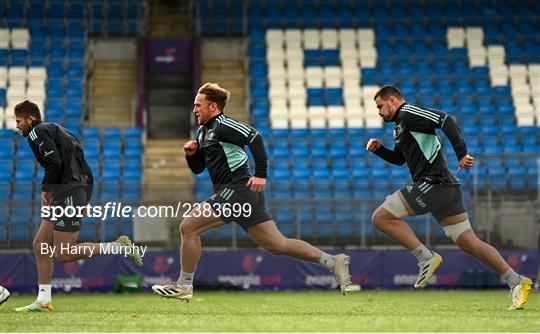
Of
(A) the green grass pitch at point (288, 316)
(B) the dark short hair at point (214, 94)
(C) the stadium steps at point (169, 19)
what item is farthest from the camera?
(C) the stadium steps at point (169, 19)

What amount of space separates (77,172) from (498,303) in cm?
550

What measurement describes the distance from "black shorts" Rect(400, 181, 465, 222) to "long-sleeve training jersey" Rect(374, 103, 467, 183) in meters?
0.07

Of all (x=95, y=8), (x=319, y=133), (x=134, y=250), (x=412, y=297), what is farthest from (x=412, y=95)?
(x=134, y=250)

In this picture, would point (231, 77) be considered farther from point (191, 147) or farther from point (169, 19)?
point (191, 147)

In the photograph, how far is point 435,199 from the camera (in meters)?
10.7

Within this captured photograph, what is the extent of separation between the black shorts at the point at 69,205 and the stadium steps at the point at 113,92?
14.2 m

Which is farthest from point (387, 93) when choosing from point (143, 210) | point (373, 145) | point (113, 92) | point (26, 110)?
point (113, 92)

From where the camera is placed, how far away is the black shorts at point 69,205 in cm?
1098

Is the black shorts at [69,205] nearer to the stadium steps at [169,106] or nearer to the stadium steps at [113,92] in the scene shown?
the stadium steps at [169,106]

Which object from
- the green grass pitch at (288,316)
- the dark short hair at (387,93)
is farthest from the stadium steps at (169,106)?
the dark short hair at (387,93)

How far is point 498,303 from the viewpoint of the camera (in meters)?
12.9

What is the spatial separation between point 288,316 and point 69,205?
2828 millimetres

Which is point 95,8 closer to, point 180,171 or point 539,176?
point 180,171

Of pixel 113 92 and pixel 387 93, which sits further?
pixel 113 92
